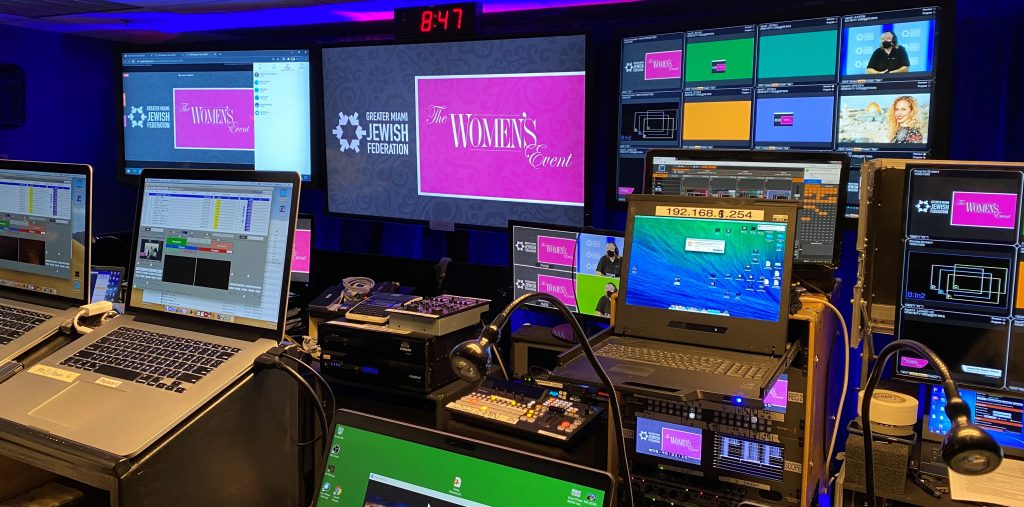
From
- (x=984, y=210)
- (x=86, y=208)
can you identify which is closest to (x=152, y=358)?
(x=86, y=208)

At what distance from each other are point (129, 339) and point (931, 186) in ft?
6.28

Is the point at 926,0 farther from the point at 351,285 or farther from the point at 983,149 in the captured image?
the point at 351,285

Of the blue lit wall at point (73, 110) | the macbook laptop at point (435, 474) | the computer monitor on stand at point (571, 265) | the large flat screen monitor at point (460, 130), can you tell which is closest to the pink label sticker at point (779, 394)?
the computer monitor on stand at point (571, 265)

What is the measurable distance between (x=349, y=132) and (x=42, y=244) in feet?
6.58

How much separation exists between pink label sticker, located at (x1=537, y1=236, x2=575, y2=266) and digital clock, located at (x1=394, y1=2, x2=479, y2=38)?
4.33 feet

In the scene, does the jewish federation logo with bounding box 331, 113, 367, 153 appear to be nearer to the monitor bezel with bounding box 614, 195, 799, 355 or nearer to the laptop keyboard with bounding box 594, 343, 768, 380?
the monitor bezel with bounding box 614, 195, 799, 355

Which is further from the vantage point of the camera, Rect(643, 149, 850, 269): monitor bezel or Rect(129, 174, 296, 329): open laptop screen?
Rect(643, 149, 850, 269): monitor bezel

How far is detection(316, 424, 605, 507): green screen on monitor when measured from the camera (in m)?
1.11

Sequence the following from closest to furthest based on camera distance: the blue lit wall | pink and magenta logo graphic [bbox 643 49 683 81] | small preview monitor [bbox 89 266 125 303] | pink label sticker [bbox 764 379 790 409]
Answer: pink label sticker [bbox 764 379 790 409] < small preview monitor [bbox 89 266 125 303] < pink and magenta logo graphic [bbox 643 49 683 81] < the blue lit wall

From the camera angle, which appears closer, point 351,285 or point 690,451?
point 690,451

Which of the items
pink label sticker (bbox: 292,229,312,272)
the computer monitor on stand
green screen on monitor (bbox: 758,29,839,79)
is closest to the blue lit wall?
pink label sticker (bbox: 292,229,312,272)

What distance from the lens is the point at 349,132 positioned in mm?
4020

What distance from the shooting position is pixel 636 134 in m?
3.37

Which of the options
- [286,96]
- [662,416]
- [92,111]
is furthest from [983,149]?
[92,111]
